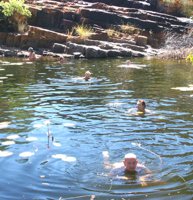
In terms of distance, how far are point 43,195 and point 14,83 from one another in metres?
14.4

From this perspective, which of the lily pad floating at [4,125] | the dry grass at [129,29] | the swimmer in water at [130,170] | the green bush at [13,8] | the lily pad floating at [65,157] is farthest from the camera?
the dry grass at [129,29]

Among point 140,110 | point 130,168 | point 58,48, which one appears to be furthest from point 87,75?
point 58,48

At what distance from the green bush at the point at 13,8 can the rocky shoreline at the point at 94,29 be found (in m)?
1.49

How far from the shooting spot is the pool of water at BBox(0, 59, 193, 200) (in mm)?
8867

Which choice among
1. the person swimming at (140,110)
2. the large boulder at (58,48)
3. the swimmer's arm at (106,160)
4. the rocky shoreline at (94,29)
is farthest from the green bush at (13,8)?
the swimmer's arm at (106,160)

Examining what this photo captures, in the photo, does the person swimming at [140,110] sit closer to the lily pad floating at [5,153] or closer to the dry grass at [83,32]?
the lily pad floating at [5,153]

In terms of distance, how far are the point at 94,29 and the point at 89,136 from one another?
2988cm

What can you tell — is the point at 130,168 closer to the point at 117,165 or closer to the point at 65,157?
the point at 117,165

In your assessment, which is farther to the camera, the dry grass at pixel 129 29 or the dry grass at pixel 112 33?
the dry grass at pixel 129 29

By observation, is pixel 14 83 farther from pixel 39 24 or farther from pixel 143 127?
pixel 39 24

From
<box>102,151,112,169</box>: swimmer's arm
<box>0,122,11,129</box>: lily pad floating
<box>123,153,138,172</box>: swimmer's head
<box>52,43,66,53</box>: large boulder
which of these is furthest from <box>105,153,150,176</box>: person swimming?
<box>52,43,66,53</box>: large boulder

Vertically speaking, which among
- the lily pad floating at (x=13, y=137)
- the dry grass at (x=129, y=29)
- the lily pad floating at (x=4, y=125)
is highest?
the dry grass at (x=129, y=29)

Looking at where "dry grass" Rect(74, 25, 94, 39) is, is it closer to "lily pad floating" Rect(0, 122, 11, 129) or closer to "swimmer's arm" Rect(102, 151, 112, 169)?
"lily pad floating" Rect(0, 122, 11, 129)

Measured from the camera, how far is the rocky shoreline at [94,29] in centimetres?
3659
